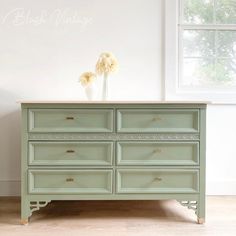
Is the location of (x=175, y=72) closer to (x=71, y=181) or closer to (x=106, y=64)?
(x=106, y=64)

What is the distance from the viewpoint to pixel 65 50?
9.14ft

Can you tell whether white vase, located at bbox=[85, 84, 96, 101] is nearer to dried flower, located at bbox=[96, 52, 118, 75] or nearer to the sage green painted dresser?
dried flower, located at bbox=[96, 52, 118, 75]

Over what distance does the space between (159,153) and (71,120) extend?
0.69 metres

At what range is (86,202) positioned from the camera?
2707 mm

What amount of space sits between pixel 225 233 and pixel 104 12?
6.86 feet

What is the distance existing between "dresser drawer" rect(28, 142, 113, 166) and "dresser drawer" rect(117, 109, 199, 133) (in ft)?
0.70

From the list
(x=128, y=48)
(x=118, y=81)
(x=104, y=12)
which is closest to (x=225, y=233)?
(x=118, y=81)

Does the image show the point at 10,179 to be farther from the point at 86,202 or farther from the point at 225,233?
the point at 225,233

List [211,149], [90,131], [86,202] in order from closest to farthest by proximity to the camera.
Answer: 1. [90,131]
2. [86,202]
3. [211,149]

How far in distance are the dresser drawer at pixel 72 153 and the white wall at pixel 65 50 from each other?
0.70 metres

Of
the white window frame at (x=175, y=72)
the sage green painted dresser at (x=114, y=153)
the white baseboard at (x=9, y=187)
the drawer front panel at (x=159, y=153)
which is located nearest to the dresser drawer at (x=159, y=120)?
the sage green painted dresser at (x=114, y=153)

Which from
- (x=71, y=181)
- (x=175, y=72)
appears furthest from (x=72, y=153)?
(x=175, y=72)

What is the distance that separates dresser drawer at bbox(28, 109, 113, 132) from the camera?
2191 mm

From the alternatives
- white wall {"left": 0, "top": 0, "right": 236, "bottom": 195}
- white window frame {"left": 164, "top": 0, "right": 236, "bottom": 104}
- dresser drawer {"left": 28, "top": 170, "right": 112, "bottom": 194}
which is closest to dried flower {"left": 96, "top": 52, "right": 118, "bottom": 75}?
white wall {"left": 0, "top": 0, "right": 236, "bottom": 195}
